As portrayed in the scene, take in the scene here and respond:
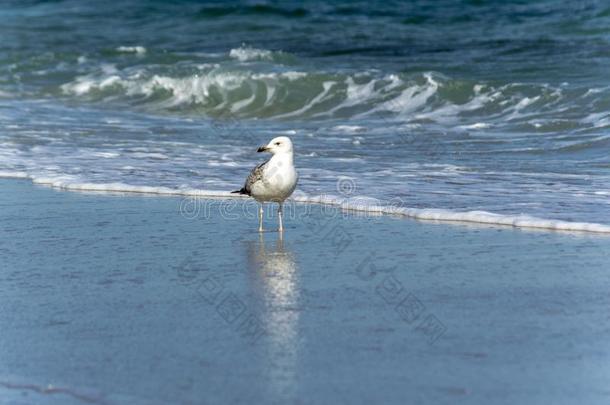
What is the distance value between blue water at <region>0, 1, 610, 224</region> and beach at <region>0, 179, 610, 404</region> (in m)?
1.09

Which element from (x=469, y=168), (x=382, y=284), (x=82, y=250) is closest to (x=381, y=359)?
(x=382, y=284)

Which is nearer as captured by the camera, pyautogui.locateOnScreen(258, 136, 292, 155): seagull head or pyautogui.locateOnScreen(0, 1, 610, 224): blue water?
pyautogui.locateOnScreen(258, 136, 292, 155): seagull head

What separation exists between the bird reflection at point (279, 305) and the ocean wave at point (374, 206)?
3.05 ft

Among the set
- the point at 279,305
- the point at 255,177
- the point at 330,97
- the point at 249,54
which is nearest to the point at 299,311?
the point at 279,305

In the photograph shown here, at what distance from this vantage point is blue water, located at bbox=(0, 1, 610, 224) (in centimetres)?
919

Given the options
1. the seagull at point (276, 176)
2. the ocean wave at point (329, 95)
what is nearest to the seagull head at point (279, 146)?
the seagull at point (276, 176)

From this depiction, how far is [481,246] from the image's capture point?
6336mm

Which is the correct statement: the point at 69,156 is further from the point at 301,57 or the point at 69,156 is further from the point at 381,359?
the point at 301,57

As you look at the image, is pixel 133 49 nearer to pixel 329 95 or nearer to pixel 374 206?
pixel 329 95

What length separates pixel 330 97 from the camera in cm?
1559

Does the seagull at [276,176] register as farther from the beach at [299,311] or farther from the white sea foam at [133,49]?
the white sea foam at [133,49]

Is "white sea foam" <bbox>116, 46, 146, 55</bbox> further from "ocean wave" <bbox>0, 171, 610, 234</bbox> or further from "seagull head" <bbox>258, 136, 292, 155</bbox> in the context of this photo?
"seagull head" <bbox>258, 136, 292, 155</bbox>

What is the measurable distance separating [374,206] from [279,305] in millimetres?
2651

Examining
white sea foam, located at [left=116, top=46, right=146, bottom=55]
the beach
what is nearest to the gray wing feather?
the beach
